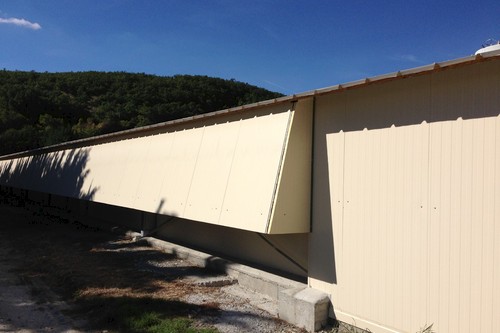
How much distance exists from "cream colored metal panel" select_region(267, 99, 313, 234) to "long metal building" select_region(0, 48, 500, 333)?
0.05ft

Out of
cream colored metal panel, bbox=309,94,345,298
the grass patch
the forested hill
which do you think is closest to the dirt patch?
the grass patch

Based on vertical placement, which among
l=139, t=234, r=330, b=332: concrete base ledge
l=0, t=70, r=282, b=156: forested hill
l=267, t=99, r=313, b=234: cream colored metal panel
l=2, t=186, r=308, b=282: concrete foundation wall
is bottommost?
l=139, t=234, r=330, b=332: concrete base ledge

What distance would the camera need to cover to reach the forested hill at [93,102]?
4153 centimetres

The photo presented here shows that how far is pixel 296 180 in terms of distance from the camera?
18.9 feet

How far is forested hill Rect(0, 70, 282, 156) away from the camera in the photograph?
4153cm

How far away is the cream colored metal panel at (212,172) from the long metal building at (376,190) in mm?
32

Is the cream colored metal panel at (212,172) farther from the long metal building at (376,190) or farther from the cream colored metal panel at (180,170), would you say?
the cream colored metal panel at (180,170)

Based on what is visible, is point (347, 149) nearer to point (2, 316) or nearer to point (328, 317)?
point (328, 317)

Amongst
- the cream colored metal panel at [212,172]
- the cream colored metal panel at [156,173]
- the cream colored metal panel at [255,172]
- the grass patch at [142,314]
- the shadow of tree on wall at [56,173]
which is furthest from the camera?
the shadow of tree on wall at [56,173]

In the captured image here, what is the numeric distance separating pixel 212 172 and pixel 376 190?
10.5 ft

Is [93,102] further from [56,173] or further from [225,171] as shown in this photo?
[225,171]

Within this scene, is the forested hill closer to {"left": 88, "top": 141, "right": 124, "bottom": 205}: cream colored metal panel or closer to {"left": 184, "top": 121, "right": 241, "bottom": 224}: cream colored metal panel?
{"left": 88, "top": 141, "right": 124, "bottom": 205}: cream colored metal panel

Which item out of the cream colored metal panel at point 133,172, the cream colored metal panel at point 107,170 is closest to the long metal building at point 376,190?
the cream colored metal panel at point 133,172

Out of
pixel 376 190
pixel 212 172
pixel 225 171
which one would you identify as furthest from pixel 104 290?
pixel 376 190
